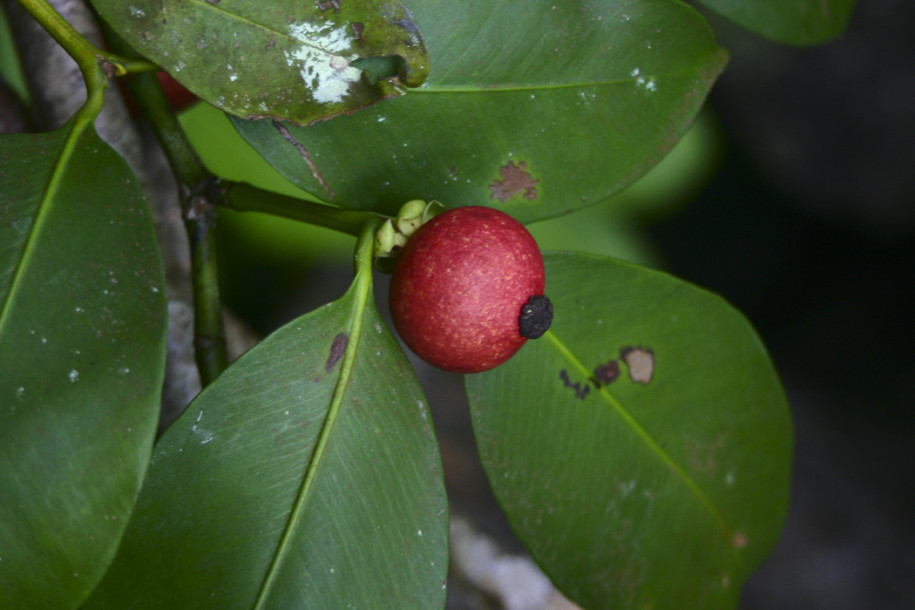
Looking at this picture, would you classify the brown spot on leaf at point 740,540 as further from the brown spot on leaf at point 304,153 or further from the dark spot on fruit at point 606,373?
the brown spot on leaf at point 304,153

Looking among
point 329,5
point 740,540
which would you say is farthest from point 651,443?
point 329,5

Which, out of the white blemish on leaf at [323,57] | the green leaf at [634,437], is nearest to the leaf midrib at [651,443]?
the green leaf at [634,437]

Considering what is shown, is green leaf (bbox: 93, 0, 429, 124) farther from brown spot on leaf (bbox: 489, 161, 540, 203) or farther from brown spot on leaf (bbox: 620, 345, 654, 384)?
brown spot on leaf (bbox: 620, 345, 654, 384)

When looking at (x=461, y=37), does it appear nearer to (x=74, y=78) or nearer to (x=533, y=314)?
(x=533, y=314)

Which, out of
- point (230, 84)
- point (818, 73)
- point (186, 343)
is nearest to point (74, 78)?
point (186, 343)

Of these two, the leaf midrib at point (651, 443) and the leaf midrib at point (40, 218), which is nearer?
the leaf midrib at point (40, 218)
